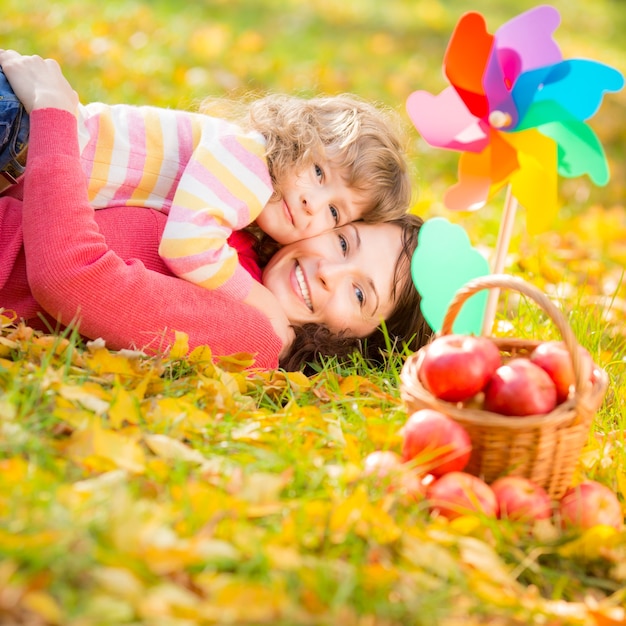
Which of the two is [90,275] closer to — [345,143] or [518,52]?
[345,143]

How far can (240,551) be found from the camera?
4.50 feet

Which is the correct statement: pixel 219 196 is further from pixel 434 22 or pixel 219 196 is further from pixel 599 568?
pixel 434 22

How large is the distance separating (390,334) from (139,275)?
882 millimetres

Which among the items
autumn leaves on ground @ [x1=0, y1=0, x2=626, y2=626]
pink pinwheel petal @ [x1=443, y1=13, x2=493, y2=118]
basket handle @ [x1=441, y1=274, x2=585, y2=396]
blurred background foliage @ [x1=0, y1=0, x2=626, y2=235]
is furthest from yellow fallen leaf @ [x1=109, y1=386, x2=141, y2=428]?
blurred background foliage @ [x1=0, y1=0, x2=626, y2=235]

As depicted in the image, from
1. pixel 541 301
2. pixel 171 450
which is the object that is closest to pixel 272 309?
pixel 171 450

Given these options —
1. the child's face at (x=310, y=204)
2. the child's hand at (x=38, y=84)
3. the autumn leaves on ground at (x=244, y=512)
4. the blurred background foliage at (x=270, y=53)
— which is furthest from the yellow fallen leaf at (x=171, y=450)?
the blurred background foliage at (x=270, y=53)

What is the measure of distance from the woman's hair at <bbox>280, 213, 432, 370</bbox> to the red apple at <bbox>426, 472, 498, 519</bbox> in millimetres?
824

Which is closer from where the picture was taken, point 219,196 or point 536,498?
point 536,498

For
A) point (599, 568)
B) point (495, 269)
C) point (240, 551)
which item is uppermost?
point (495, 269)

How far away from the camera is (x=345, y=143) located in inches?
97.8

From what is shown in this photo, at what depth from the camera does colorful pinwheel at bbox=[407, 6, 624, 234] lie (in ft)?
6.34

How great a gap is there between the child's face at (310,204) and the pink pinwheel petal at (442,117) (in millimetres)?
439

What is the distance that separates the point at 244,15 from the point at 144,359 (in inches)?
222

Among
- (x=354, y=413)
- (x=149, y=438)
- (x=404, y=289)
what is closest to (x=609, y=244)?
(x=404, y=289)
